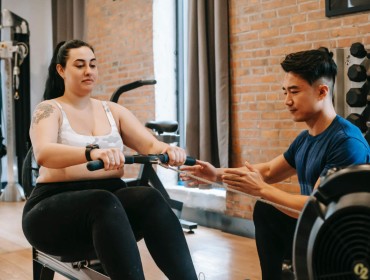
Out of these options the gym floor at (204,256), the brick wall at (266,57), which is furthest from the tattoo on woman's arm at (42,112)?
the brick wall at (266,57)

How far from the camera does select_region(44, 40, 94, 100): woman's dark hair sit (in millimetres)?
1985

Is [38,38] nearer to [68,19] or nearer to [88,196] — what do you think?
[68,19]

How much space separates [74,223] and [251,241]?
185 centimetres

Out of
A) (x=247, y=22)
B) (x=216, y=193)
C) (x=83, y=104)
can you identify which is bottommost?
(x=216, y=193)

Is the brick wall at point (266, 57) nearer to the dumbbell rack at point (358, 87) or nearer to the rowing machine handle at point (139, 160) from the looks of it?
the dumbbell rack at point (358, 87)

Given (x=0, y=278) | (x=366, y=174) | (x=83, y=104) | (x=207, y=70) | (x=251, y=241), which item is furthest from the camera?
(x=207, y=70)

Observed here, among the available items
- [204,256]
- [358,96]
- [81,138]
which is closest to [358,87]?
[358,96]

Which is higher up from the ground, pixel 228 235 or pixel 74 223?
pixel 74 223

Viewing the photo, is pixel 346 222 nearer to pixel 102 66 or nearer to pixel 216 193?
pixel 216 193

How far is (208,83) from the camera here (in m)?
3.59

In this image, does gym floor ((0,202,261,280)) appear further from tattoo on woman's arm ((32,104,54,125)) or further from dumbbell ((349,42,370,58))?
dumbbell ((349,42,370,58))

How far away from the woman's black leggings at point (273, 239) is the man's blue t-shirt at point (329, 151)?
0.16 meters

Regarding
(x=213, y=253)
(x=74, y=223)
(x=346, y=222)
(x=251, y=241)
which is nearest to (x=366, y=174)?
(x=346, y=222)

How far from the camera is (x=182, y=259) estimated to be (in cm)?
165
